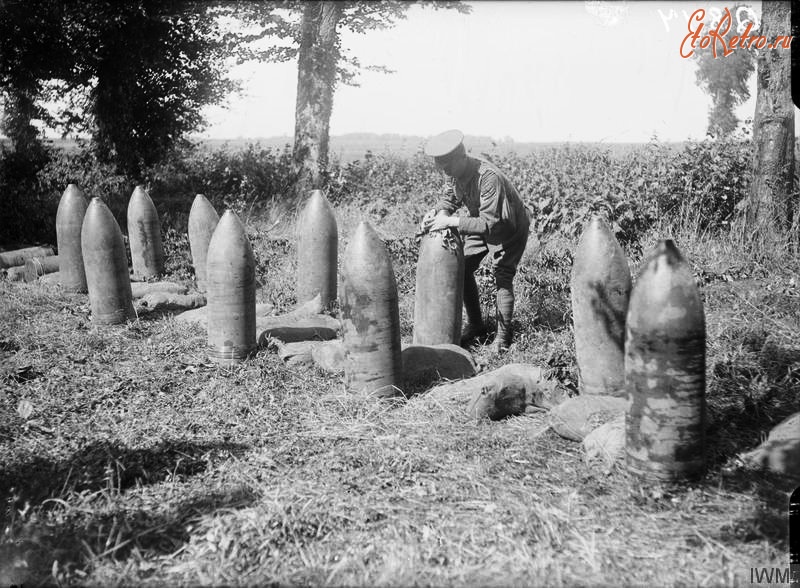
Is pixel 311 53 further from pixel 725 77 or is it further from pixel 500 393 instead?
pixel 725 77

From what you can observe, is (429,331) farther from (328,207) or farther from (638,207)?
(638,207)

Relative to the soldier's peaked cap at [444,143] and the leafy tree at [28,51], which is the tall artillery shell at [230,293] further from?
the leafy tree at [28,51]

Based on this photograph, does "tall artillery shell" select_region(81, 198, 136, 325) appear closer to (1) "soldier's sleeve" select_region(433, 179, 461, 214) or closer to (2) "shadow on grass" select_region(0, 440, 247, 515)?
(2) "shadow on grass" select_region(0, 440, 247, 515)

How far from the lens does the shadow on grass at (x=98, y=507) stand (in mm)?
3186

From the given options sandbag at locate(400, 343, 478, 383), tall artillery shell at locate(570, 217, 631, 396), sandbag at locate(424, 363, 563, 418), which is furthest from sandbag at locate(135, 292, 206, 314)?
tall artillery shell at locate(570, 217, 631, 396)

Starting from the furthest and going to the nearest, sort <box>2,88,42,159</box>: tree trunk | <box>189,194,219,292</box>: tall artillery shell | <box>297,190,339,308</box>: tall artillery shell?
<box>2,88,42,159</box>: tree trunk → <box>189,194,219,292</box>: tall artillery shell → <box>297,190,339,308</box>: tall artillery shell

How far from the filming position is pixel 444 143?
20.1 feet

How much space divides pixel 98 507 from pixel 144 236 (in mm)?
6851

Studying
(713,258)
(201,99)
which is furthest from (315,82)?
(713,258)

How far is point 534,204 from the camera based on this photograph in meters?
10.1

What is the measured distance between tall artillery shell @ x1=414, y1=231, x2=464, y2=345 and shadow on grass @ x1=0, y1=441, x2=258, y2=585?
8.01 ft

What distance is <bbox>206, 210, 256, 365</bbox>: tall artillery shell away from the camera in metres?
6.02

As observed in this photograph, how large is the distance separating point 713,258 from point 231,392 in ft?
18.4

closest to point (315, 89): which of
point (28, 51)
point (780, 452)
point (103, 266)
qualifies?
point (28, 51)
